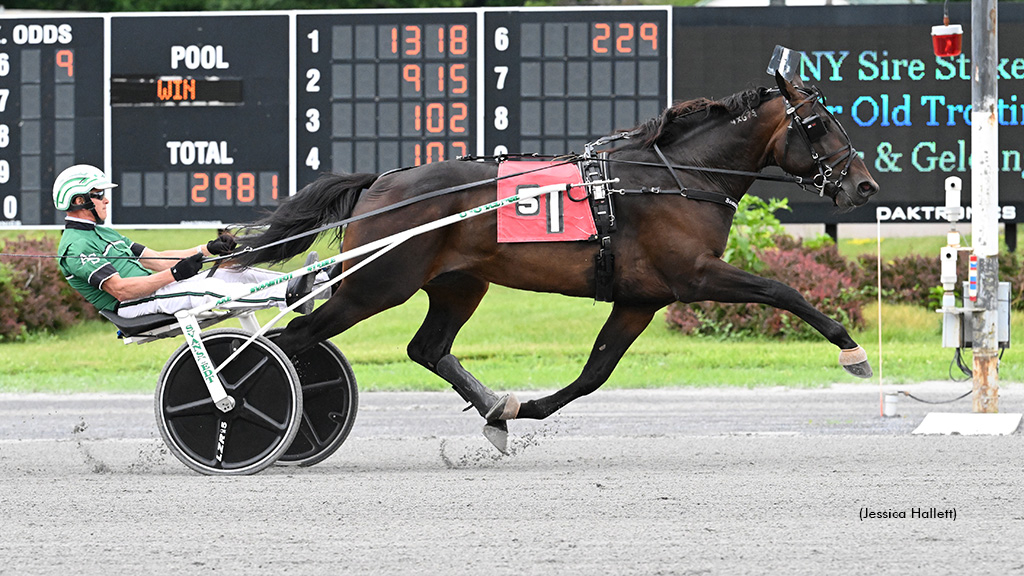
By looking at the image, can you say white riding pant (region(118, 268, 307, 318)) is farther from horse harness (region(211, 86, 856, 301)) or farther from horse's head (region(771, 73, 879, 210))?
horse's head (region(771, 73, 879, 210))

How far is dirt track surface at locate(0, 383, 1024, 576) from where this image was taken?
4.92m

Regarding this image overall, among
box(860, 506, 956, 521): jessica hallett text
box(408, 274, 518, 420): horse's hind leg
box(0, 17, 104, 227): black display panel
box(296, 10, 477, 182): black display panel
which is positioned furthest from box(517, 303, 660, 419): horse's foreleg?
box(0, 17, 104, 227): black display panel

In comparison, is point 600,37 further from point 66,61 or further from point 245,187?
point 66,61

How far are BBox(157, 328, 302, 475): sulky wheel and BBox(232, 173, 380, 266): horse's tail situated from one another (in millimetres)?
703

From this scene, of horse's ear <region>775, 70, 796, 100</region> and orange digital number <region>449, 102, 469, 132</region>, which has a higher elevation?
orange digital number <region>449, 102, 469, 132</region>

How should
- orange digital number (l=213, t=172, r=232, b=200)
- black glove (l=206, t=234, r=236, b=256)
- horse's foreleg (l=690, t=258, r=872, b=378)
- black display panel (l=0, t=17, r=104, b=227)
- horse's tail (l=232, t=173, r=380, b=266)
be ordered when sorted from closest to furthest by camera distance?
horse's foreleg (l=690, t=258, r=872, b=378)
black glove (l=206, t=234, r=236, b=256)
horse's tail (l=232, t=173, r=380, b=266)
orange digital number (l=213, t=172, r=232, b=200)
black display panel (l=0, t=17, r=104, b=227)

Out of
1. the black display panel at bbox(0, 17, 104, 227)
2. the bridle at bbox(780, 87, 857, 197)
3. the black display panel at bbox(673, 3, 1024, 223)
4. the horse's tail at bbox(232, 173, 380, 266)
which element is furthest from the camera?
the black display panel at bbox(0, 17, 104, 227)

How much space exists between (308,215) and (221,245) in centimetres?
50

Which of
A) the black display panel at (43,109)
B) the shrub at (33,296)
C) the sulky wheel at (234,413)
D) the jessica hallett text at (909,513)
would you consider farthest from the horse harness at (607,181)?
the shrub at (33,296)

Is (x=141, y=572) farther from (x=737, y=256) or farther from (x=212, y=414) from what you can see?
(x=737, y=256)

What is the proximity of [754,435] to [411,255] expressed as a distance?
2.58m

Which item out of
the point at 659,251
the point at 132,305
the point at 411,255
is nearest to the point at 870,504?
the point at 659,251

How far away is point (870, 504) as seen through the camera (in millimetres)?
5852

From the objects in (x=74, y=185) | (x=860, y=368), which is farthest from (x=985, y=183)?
(x=74, y=185)
